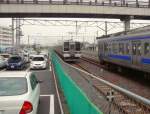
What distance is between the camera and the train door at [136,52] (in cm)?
2098

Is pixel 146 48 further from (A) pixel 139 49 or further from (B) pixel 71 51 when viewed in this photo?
(B) pixel 71 51

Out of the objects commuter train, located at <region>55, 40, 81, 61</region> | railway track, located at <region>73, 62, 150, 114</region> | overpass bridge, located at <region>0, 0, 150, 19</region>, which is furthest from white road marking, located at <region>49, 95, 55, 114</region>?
commuter train, located at <region>55, 40, 81, 61</region>

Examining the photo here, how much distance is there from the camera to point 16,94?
8.98 metres

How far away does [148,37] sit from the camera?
19156 millimetres

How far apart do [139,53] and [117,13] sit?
2281 centimetres

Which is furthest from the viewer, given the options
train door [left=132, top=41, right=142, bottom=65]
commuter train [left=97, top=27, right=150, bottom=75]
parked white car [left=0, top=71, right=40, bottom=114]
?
train door [left=132, top=41, right=142, bottom=65]

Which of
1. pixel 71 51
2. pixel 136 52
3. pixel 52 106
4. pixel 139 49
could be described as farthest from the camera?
pixel 71 51

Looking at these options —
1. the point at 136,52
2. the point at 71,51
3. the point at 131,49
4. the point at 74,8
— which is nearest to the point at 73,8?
the point at 74,8

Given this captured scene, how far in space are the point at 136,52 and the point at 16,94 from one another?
1382cm

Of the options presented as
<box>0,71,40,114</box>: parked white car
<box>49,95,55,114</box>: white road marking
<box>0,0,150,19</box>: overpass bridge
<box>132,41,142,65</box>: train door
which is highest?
<box>0,0,150,19</box>: overpass bridge

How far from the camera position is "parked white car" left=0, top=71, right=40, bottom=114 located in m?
8.45

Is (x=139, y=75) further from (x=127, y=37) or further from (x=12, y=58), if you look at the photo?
(x=12, y=58)

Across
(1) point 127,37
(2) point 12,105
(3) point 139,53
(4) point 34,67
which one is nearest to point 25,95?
(2) point 12,105

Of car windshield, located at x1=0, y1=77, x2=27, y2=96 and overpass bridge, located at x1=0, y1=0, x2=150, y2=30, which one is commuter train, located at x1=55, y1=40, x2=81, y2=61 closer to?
overpass bridge, located at x1=0, y1=0, x2=150, y2=30
